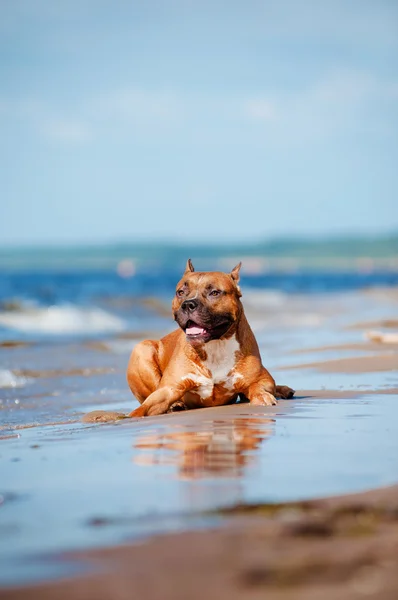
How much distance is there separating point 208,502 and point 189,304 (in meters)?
3.36

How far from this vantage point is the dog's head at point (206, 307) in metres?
7.32

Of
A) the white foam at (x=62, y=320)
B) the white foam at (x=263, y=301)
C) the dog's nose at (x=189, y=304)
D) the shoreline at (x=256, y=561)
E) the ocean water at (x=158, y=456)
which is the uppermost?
the white foam at (x=263, y=301)

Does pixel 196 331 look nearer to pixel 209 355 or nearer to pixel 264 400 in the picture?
pixel 209 355

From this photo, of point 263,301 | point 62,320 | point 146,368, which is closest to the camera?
point 146,368

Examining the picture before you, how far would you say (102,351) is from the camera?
49.9 ft

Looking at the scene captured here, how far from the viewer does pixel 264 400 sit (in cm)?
Answer: 742

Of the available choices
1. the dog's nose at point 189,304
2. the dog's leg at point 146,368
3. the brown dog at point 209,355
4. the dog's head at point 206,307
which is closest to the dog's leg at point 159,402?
the brown dog at point 209,355

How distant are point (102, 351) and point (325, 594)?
40.9 ft

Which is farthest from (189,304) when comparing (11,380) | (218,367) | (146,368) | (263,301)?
(263,301)

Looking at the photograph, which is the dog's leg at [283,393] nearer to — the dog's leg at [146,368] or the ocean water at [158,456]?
the ocean water at [158,456]

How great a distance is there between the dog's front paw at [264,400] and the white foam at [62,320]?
13385mm

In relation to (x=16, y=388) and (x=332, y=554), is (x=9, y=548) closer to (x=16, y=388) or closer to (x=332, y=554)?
(x=332, y=554)

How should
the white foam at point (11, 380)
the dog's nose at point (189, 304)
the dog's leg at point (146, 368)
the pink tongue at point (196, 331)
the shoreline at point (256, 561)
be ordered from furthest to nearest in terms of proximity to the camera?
the white foam at point (11, 380) → the dog's leg at point (146, 368) → the pink tongue at point (196, 331) → the dog's nose at point (189, 304) → the shoreline at point (256, 561)

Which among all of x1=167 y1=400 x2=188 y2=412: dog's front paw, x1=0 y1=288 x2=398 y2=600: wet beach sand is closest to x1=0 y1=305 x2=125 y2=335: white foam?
x1=167 y1=400 x2=188 y2=412: dog's front paw
